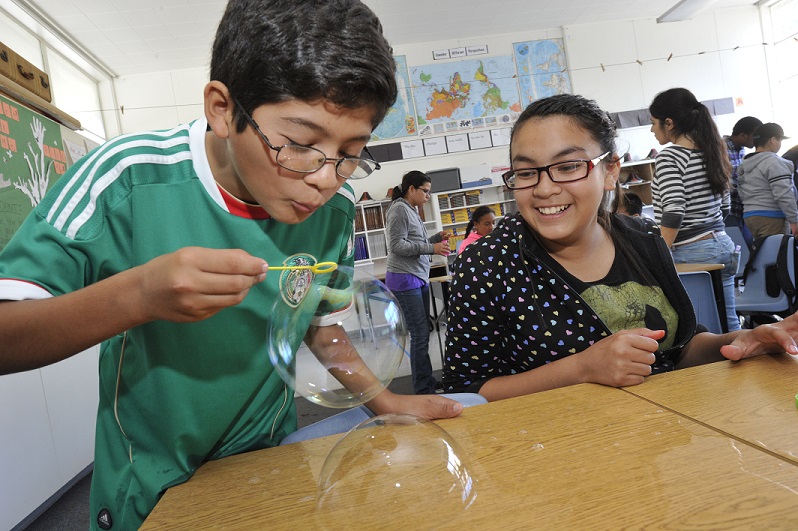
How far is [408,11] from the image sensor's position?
7320 millimetres

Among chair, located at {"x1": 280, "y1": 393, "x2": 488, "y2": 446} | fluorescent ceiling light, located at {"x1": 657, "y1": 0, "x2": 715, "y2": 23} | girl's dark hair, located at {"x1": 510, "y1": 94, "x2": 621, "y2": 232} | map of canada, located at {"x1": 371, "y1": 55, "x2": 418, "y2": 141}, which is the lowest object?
chair, located at {"x1": 280, "y1": 393, "x2": 488, "y2": 446}

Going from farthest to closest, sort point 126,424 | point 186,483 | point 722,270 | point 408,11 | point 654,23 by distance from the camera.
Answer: point 654,23, point 408,11, point 722,270, point 126,424, point 186,483

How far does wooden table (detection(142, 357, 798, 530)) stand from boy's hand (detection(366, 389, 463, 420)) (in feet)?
0.07

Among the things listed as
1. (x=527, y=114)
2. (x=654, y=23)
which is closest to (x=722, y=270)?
(x=527, y=114)

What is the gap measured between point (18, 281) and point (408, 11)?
7477 mm

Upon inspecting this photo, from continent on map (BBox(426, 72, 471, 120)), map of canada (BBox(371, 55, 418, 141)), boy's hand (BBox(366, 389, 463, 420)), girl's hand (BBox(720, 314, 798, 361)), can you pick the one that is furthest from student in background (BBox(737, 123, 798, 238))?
map of canada (BBox(371, 55, 418, 141))

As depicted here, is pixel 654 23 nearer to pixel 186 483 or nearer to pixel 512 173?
pixel 512 173

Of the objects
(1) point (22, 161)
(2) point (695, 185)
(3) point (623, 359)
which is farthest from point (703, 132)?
(1) point (22, 161)

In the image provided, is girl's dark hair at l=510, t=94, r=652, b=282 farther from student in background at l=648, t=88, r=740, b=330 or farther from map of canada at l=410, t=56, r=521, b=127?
map of canada at l=410, t=56, r=521, b=127

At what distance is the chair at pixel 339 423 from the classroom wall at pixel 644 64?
23.5 feet

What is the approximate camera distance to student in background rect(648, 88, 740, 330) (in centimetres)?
280

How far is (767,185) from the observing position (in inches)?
154

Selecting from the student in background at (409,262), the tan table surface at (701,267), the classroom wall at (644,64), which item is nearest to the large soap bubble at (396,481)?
the tan table surface at (701,267)

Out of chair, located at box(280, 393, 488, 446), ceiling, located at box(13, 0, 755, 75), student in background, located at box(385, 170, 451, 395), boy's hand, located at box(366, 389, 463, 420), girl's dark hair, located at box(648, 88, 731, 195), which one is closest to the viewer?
boy's hand, located at box(366, 389, 463, 420)
